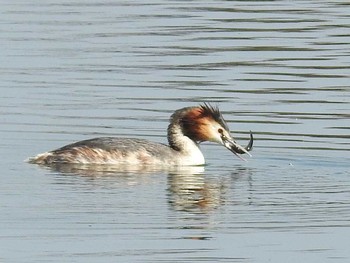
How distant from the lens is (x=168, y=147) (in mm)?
19406

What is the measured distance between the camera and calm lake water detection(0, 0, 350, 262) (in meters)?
14.4

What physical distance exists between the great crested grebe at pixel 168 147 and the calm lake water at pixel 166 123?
23 centimetres

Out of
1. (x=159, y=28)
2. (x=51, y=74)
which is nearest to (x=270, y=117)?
(x=51, y=74)

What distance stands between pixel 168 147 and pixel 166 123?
2114 millimetres

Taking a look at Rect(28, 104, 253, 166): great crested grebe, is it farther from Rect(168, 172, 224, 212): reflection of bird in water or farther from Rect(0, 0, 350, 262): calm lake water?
Rect(168, 172, 224, 212): reflection of bird in water

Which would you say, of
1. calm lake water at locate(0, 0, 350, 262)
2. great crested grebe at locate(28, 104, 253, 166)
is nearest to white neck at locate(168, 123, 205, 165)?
great crested grebe at locate(28, 104, 253, 166)

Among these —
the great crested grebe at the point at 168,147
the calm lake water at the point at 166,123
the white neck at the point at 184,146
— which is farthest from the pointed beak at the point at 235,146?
the white neck at the point at 184,146

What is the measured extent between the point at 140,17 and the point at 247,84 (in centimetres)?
898

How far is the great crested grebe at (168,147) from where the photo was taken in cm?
1891

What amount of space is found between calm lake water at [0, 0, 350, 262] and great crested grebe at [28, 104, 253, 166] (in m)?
0.23

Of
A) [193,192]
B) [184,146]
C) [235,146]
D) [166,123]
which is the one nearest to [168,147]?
[184,146]

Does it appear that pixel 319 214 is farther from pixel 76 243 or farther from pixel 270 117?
pixel 270 117

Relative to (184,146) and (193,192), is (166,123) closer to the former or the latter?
(184,146)

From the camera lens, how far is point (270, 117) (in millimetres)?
21953
